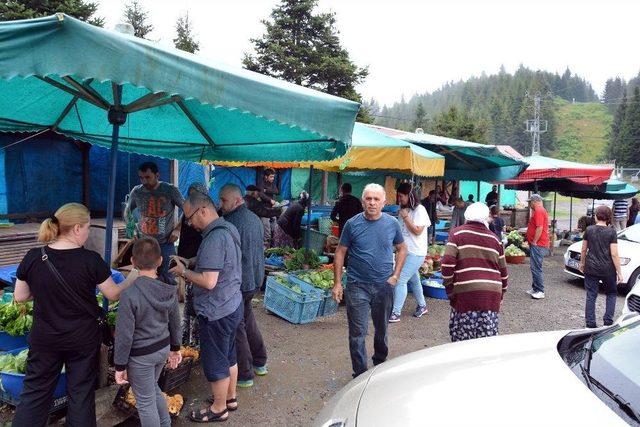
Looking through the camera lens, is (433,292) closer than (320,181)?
Yes

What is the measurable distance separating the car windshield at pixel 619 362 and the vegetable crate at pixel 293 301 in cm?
397

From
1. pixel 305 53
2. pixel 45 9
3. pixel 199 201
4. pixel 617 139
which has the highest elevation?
pixel 617 139

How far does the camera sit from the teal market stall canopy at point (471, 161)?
8203 millimetres

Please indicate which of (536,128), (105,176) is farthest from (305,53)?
(536,128)

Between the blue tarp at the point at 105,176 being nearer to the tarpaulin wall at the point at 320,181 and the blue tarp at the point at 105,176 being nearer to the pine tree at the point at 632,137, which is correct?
the tarpaulin wall at the point at 320,181

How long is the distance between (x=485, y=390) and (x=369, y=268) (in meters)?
2.12

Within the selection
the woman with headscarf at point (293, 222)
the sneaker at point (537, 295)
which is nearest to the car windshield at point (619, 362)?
the sneaker at point (537, 295)

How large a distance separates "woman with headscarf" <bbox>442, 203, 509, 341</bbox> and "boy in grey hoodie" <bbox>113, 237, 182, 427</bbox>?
2.33 metres

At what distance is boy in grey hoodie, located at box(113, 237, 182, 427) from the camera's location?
9.12 ft

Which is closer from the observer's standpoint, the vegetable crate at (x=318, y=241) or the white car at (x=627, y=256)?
the white car at (x=627, y=256)

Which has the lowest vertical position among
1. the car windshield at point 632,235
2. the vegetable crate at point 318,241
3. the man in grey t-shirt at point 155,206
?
the vegetable crate at point 318,241

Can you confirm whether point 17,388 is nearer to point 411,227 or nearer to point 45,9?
point 411,227

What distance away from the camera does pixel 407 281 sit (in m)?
6.34

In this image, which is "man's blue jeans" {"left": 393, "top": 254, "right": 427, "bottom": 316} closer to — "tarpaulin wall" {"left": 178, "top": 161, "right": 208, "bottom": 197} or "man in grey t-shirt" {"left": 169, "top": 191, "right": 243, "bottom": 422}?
"man in grey t-shirt" {"left": 169, "top": 191, "right": 243, "bottom": 422}
